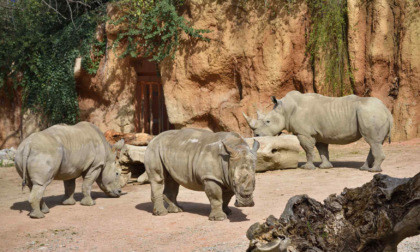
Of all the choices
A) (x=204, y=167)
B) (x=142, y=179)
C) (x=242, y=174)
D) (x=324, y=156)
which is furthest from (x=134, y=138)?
(x=242, y=174)

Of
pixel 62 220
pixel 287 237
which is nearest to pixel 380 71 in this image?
pixel 62 220

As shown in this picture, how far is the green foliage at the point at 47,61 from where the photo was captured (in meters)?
16.6

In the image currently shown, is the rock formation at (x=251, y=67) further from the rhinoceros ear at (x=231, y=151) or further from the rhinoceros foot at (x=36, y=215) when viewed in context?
the rhinoceros ear at (x=231, y=151)

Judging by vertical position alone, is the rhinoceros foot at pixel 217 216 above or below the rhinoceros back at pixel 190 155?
below

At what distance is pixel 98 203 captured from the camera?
28.7ft

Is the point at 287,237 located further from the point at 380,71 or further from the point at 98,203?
the point at 380,71

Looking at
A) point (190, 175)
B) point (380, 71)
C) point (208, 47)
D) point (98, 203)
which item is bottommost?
point (98, 203)

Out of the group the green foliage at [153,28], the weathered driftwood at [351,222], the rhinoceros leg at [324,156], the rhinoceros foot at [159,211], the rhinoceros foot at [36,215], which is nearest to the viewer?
the weathered driftwood at [351,222]

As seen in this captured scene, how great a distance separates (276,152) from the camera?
10.9 meters

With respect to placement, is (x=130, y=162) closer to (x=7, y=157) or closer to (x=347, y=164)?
(x=347, y=164)

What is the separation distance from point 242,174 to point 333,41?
9.30m

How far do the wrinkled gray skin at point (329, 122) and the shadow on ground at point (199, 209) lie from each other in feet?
12.1

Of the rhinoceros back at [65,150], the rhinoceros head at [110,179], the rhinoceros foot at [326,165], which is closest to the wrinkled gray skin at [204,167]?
the rhinoceros back at [65,150]

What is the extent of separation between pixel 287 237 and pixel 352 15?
1165cm
